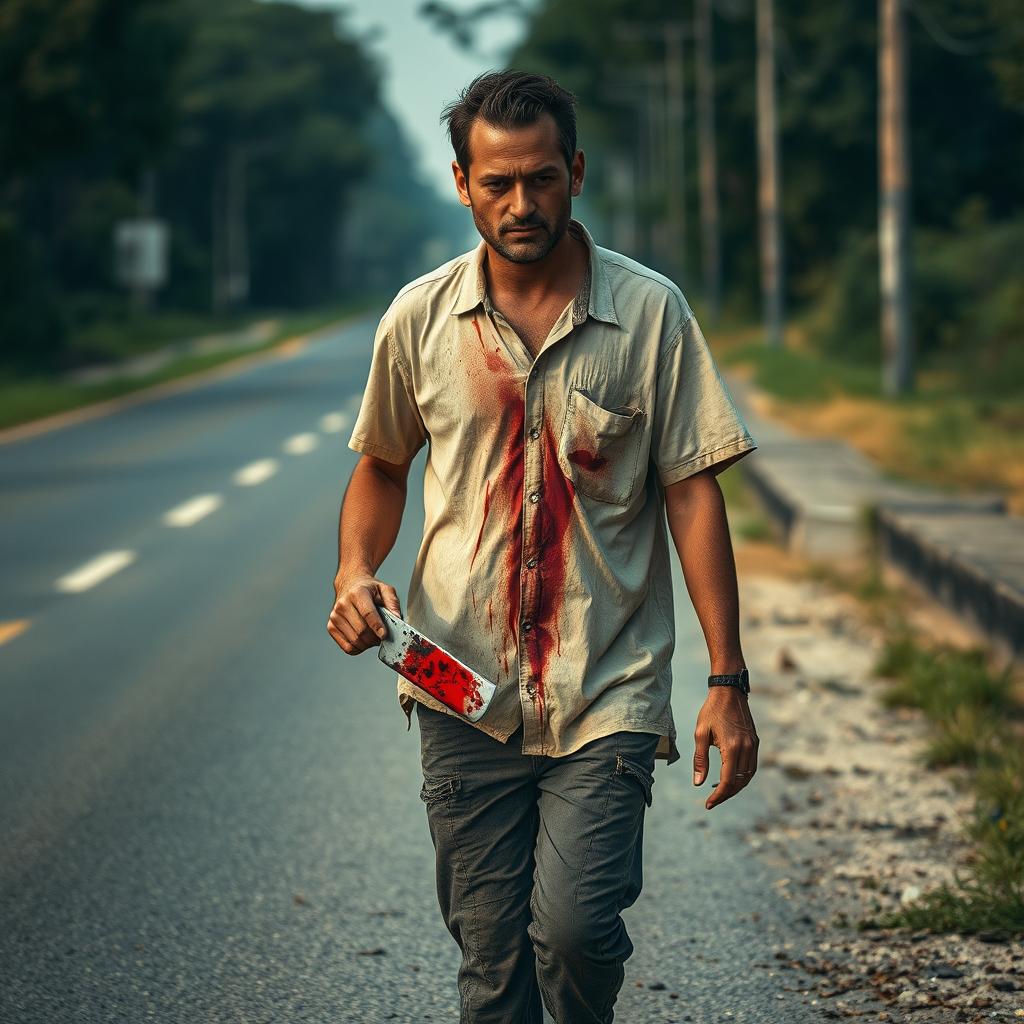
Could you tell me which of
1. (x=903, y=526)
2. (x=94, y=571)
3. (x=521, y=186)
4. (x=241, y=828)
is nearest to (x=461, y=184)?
(x=521, y=186)

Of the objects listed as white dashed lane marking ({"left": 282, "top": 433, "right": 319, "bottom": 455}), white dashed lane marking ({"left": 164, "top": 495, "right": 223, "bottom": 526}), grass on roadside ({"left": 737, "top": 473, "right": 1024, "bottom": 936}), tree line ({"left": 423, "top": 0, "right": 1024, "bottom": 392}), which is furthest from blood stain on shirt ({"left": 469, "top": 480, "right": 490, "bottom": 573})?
white dashed lane marking ({"left": 282, "top": 433, "right": 319, "bottom": 455})

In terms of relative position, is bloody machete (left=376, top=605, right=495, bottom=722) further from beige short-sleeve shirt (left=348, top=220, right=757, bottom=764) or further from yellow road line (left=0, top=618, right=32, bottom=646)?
yellow road line (left=0, top=618, right=32, bottom=646)

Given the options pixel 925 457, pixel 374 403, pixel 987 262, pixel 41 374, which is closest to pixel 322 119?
pixel 41 374

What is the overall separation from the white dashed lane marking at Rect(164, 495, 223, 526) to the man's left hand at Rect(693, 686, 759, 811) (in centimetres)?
1088

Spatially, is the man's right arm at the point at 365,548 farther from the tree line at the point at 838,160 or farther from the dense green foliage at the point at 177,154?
the dense green foliage at the point at 177,154

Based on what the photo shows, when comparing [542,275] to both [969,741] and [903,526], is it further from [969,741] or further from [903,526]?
[903,526]

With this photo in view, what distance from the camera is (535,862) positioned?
11.6ft

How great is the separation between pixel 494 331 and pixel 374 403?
0.92ft

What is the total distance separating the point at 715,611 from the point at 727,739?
218 mm

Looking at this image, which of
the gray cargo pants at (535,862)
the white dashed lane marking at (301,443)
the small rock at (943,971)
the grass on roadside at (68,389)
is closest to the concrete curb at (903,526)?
the small rock at (943,971)

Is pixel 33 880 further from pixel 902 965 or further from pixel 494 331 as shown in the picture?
pixel 494 331

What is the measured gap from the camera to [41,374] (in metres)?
37.5

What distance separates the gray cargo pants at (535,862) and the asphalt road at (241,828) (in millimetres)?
1043

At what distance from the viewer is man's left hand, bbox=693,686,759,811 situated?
11.3ft
